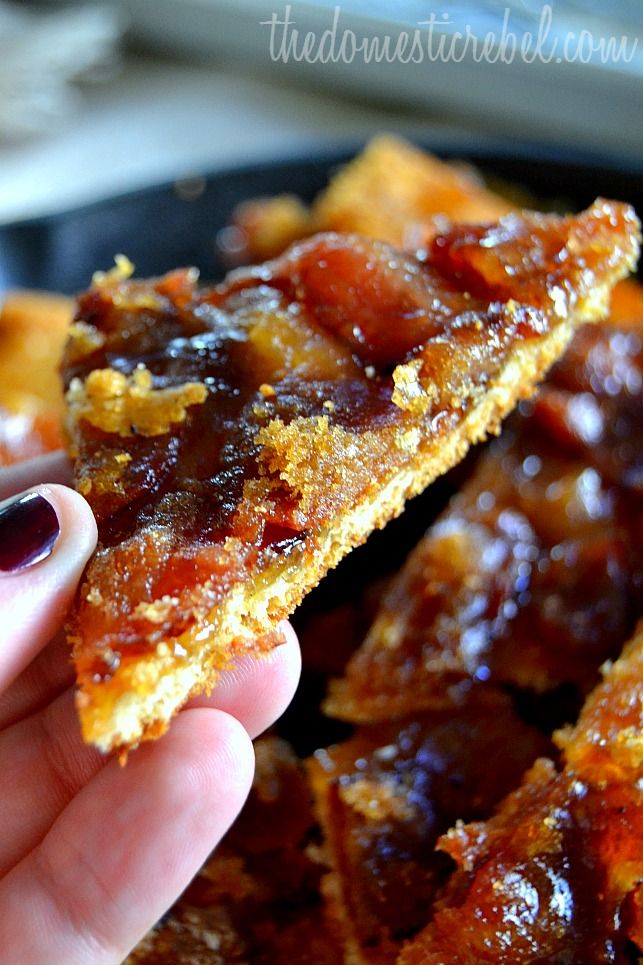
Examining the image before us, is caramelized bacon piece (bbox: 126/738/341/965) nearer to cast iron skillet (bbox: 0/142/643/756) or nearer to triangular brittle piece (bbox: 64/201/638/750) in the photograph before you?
triangular brittle piece (bbox: 64/201/638/750)

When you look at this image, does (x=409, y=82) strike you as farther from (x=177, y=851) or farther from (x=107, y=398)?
(x=177, y=851)

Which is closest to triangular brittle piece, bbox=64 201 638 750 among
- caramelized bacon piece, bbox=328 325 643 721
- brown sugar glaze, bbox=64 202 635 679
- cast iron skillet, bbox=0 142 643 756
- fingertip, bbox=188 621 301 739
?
brown sugar glaze, bbox=64 202 635 679

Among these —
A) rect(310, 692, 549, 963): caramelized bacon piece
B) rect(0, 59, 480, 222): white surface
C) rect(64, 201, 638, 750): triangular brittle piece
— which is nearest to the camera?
rect(64, 201, 638, 750): triangular brittle piece

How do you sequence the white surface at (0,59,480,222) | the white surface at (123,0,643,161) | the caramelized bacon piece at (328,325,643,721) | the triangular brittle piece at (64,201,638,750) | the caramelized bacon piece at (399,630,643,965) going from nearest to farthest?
the triangular brittle piece at (64,201,638,750) → the caramelized bacon piece at (399,630,643,965) → the caramelized bacon piece at (328,325,643,721) → the white surface at (123,0,643,161) → the white surface at (0,59,480,222)

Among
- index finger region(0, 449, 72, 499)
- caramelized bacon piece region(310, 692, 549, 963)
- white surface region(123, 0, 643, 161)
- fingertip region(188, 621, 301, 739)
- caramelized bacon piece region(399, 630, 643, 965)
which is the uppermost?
white surface region(123, 0, 643, 161)

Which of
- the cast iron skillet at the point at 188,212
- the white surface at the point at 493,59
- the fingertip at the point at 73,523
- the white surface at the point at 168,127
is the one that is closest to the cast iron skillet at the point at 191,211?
the cast iron skillet at the point at 188,212

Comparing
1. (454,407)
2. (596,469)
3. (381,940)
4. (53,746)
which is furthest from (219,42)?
(381,940)

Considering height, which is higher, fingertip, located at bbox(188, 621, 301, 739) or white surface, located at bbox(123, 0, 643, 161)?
white surface, located at bbox(123, 0, 643, 161)
